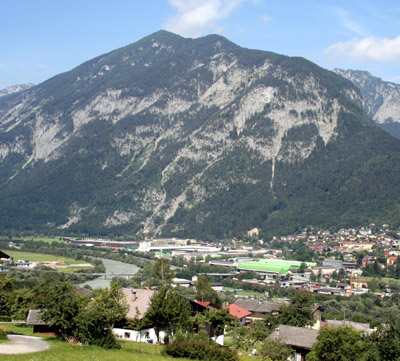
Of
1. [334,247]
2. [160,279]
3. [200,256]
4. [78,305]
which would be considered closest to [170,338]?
[78,305]

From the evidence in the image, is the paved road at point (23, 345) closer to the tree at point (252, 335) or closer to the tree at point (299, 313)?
the tree at point (252, 335)

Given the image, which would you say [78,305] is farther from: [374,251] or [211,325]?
[374,251]

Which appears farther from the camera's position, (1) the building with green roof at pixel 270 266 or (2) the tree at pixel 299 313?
(1) the building with green roof at pixel 270 266

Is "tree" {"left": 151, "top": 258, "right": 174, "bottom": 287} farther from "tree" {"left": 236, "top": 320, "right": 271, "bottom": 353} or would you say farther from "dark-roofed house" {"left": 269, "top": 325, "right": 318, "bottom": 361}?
"dark-roofed house" {"left": 269, "top": 325, "right": 318, "bottom": 361}

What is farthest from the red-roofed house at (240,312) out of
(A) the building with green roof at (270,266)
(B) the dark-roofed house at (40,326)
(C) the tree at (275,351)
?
(A) the building with green roof at (270,266)

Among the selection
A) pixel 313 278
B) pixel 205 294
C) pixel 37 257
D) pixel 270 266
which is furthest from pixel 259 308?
pixel 37 257

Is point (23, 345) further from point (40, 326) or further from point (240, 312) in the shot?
point (240, 312)
